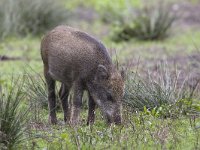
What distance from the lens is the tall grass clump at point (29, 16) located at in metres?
15.0

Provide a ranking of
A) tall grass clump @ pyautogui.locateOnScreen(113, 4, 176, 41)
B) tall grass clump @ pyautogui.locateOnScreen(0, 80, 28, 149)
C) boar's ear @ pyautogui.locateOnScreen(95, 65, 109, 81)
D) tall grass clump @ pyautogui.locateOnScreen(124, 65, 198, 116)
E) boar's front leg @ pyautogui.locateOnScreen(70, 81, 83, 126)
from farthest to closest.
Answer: tall grass clump @ pyautogui.locateOnScreen(113, 4, 176, 41) < tall grass clump @ pyautogui.locateOnScreen(124, 65, 198, 116) < boar's front leg @ pyautogui.locateOnScreen(70, 81, 83, 126) < boar's ear @ pyautogui.locateOnScreen(95, 65, 109, 81) < tall grass clump @ pyautogui.locateOnScreen(0, 80, 28, 149)

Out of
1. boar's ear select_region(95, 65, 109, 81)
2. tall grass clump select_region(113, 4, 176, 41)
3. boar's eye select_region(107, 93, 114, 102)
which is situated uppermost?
boar's ear select_region(95, 65, 109, 81)

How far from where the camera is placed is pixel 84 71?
773 cm

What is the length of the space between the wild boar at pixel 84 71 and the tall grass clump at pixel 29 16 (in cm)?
663

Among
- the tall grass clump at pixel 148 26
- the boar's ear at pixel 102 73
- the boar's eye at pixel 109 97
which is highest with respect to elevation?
the boar's ear at pixel 102 73

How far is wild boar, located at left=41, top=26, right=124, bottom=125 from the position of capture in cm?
755

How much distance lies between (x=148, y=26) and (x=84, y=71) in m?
8.39

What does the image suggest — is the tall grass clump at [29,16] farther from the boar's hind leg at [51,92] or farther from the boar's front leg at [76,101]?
the boar's front leg at [76,101]

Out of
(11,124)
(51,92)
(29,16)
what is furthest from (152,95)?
(29,16)

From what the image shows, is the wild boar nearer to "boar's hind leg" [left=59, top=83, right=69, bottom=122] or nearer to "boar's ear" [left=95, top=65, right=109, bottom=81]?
"boar's ear" [left=95, top=65, right=109, bottom=81]

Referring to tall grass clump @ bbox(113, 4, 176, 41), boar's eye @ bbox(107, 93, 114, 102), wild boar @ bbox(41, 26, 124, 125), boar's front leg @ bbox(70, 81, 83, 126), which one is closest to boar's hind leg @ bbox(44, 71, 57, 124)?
wild boar @ bbox(41, 26, 124, 125)

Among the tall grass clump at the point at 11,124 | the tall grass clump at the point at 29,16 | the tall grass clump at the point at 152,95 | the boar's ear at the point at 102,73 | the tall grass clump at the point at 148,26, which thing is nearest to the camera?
the tall grass clump at the point at 11,124

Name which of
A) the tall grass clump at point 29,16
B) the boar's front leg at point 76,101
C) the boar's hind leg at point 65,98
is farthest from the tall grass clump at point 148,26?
the boar's front leg at point 76,101

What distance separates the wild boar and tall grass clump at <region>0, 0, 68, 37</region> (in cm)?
663
